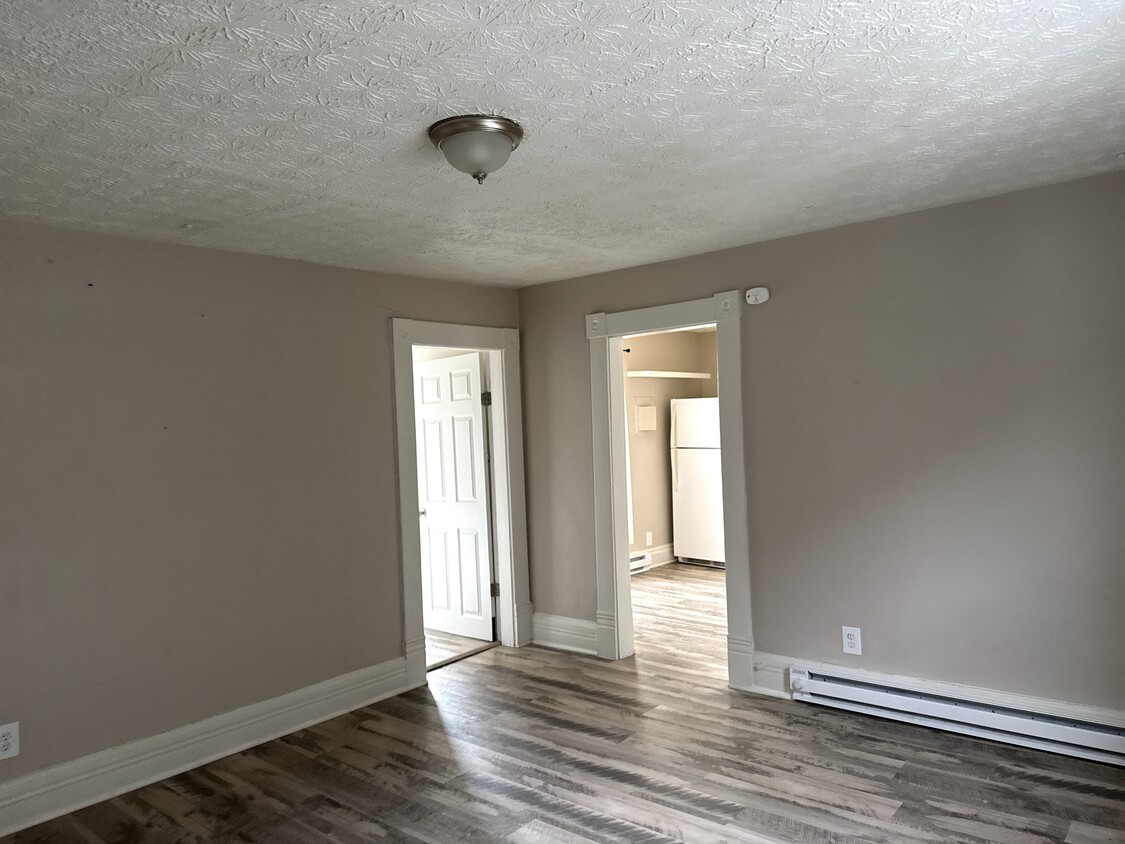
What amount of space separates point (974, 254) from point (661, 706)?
8.48ft

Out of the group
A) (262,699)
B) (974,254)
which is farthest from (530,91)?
(262,699)

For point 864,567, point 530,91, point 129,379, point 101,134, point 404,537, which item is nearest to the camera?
point 530,91

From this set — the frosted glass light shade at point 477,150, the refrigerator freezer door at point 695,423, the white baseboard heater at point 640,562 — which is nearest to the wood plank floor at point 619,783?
the frosted glass light shade at point 477,150

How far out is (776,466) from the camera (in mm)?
4012

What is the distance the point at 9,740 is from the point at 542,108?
10.0ft

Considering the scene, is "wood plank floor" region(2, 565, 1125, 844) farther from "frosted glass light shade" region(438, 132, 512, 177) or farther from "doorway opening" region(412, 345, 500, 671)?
"frosted glass light shade" region(438, 132, 512, 177)

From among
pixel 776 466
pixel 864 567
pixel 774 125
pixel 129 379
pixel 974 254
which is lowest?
pixel 864 567

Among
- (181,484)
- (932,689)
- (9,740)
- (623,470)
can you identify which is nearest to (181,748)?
(9,740)

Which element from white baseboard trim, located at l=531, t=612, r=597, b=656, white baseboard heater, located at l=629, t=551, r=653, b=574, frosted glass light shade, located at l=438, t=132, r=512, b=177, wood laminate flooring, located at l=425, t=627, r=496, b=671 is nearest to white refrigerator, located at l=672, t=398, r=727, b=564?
white baseboard heater, located at l=629, t=551, r=653, b=574

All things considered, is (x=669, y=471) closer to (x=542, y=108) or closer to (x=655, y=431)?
(x=655, y=431)

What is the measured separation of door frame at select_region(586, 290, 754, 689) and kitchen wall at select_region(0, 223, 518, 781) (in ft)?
4.07

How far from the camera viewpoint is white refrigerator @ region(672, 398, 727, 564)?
7418 millimetres

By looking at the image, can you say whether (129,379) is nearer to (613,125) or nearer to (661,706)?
(613,125)

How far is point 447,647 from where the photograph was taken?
5.17 meters
